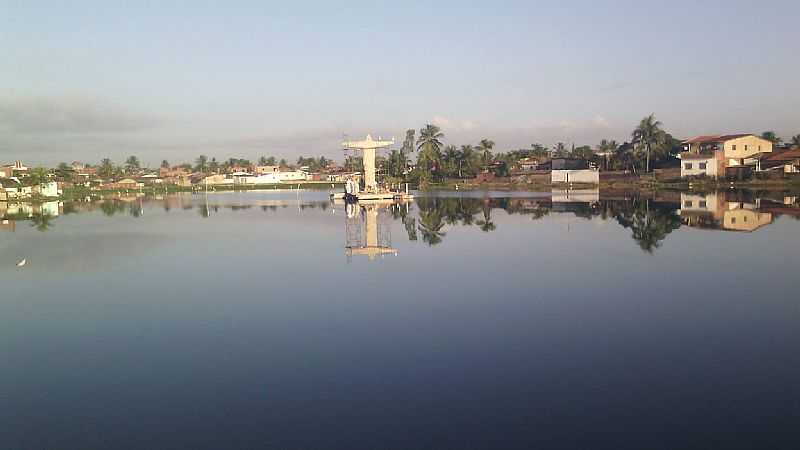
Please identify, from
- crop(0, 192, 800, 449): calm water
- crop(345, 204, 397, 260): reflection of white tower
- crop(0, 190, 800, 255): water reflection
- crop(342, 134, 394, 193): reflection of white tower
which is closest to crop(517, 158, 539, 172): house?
crop(342, 134, 394, 193): reflection of white tower

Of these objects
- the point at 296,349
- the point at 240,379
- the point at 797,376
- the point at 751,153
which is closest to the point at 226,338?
the point at 296,349

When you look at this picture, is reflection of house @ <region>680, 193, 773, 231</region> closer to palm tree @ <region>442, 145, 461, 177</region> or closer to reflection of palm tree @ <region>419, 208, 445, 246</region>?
reflection of palm tree @ <region>419, 208, 445, 246</region>

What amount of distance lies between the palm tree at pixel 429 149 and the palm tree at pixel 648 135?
2739cm

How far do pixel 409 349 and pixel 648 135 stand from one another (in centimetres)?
5885

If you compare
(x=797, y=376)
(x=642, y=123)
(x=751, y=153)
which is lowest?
(x=797, y=376)

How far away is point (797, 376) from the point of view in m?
6.53

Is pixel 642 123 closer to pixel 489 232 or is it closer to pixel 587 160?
pixel 587 160

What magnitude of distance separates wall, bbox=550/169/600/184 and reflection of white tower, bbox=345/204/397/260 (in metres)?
37.1

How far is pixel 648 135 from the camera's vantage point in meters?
59.7

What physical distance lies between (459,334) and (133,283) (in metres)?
8.59

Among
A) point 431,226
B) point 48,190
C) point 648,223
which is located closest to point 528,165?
point 648,223

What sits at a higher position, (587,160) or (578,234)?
(587,160)

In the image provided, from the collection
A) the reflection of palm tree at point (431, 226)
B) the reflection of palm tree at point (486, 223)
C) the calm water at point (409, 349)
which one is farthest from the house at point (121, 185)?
the calm water at point (409, 349)

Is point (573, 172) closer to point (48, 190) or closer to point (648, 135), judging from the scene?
point (648, 135)
